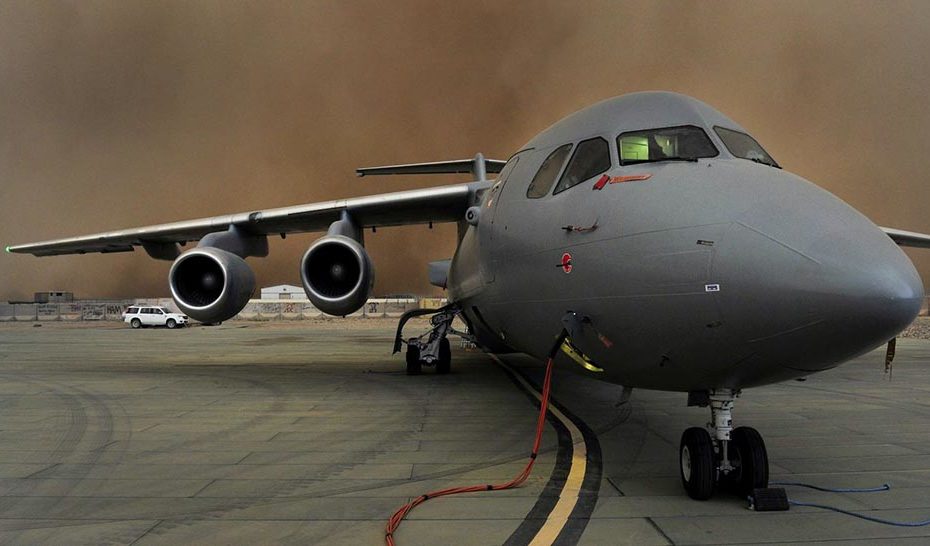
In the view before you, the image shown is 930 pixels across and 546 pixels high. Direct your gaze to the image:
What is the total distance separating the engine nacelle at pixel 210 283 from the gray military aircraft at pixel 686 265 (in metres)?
5.26

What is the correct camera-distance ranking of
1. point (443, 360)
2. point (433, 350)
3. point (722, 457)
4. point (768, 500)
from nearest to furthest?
1. point (768, 500)
2. point (722, 457)
3. point (433, 350)
4. point (443, 360)

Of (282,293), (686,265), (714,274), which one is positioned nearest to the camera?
(714,274)

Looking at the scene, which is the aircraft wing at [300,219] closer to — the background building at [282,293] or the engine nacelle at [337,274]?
the engine nacelle at [337,274]

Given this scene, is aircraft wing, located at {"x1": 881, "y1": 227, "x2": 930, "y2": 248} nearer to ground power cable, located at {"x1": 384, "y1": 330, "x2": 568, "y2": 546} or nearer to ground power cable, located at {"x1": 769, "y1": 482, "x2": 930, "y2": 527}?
ground power cable, located at {"x1": 769, "y1": 482, "x2": 930, "y2": 527}

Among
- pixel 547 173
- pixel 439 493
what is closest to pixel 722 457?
pixel 439 493

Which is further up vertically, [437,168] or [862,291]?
[437,168]

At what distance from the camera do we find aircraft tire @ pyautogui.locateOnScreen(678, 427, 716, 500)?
3.74 meters

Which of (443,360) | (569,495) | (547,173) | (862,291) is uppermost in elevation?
(547,173)

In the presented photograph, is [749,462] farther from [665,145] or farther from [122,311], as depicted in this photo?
[122,311]

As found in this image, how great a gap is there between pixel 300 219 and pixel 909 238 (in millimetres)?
11591

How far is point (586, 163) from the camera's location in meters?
4.26

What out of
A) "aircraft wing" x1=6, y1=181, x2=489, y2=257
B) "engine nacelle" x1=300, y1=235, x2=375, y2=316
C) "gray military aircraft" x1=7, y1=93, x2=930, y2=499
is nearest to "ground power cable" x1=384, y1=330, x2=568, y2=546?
"gray military aircraft" x1=7, y1=93, x2=930, y2=499

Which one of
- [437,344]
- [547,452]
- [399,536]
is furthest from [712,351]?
[437,344]

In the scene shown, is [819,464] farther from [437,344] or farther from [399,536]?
[437,344]
